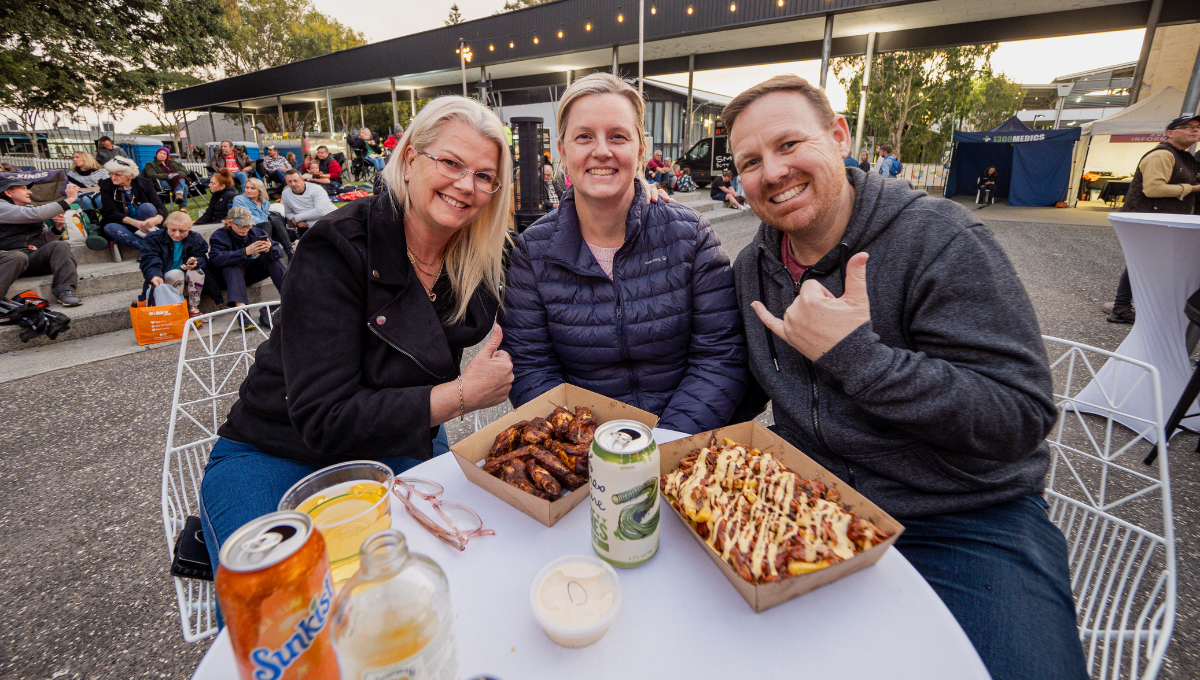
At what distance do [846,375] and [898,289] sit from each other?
18.1 inches

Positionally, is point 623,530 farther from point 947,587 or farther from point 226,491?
point 226,491

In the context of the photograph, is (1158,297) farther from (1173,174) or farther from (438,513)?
(438,513)

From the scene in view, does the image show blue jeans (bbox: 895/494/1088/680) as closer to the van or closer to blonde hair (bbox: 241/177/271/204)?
blonde hair (bbox: 241/177/271/204)

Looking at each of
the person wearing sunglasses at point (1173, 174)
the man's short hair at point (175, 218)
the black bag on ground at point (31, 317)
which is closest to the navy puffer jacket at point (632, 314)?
the man's short hair at point (175, 218)

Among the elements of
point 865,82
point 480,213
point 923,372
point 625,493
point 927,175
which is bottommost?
point 625,493

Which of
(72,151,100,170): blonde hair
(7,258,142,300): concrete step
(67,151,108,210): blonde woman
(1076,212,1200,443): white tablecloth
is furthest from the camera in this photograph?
(72,151,100,170): blonde hair

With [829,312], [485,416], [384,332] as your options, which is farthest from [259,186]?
[829,312]

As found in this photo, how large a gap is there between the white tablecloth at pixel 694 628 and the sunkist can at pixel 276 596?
1.09 feet

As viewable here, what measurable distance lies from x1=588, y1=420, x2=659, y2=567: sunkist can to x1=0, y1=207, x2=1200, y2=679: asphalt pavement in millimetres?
2098

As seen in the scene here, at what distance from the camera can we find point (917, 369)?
141 centimetres

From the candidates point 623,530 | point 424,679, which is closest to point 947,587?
point 623,530

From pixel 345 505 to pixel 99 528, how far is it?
9.66 ft

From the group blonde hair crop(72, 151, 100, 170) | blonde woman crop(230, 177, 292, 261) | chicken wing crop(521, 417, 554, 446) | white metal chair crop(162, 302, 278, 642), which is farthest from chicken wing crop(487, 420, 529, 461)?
blonde hair crop(72, 151, 100, 170)

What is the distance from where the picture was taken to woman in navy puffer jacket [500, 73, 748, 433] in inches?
86.6
